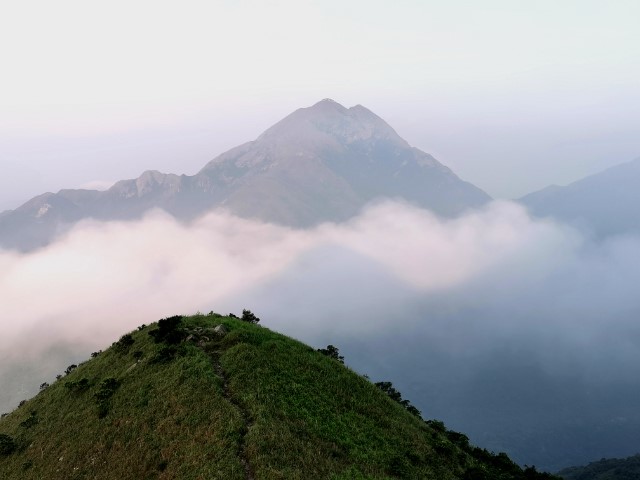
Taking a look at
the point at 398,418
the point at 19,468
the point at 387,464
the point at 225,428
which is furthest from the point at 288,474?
the point at 19,468

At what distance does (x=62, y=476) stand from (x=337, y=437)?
77.5 ft

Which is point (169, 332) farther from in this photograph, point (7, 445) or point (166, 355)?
point (7, 445)

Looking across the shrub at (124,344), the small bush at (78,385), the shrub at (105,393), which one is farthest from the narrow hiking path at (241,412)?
the small bush at (78,385)

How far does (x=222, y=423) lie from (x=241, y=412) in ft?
6.38

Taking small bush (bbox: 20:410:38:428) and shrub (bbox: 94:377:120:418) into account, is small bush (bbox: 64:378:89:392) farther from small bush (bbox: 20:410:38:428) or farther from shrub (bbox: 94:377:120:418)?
small bush (bbox: 20:410:38:428)

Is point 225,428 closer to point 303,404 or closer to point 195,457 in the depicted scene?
point 195,457

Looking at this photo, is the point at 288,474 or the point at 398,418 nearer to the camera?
the point at 288,474

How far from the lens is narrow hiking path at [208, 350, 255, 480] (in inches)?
1271

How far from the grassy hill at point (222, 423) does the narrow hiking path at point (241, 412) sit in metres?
0.10

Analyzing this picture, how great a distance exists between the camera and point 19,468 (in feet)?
137

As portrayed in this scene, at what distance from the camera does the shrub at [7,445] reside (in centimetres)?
4538

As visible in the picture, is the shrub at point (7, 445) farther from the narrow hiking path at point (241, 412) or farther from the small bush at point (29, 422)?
the narrow hiking path at point (241, 412)

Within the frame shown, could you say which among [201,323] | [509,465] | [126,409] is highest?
[201,323]

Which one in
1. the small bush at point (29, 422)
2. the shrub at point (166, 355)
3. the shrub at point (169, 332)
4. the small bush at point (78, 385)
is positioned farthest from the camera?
the shrub at point (169, 332)
